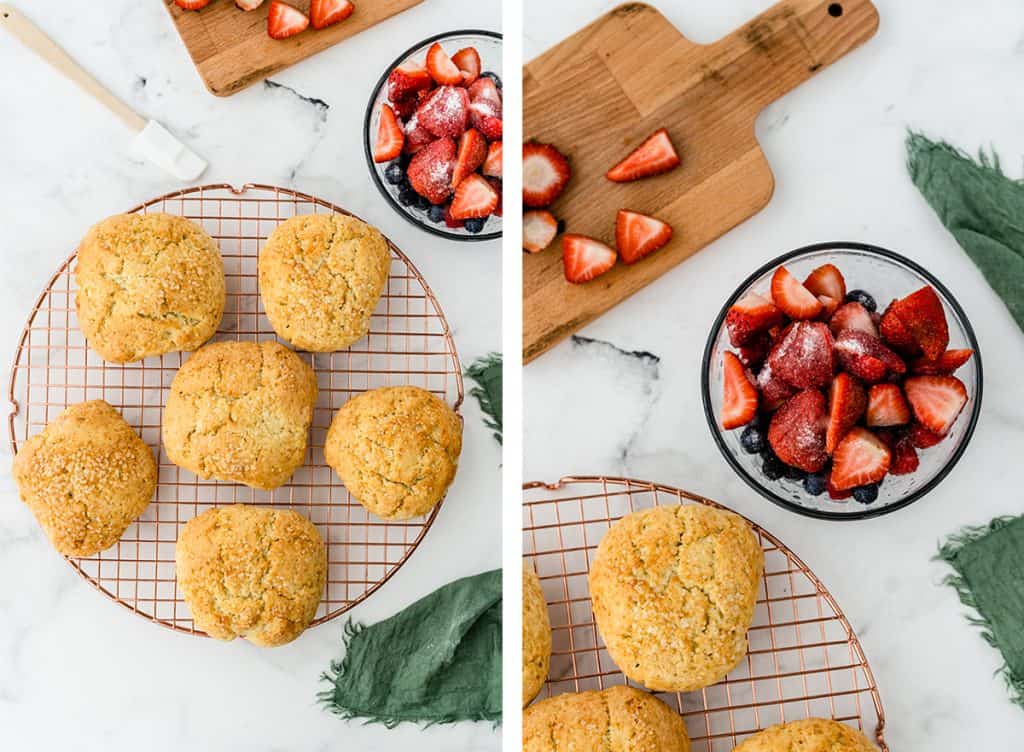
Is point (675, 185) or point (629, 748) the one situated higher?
point (675, 185)

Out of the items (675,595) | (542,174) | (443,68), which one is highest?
(443,68)

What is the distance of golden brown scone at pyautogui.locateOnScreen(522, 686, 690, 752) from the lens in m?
0.69

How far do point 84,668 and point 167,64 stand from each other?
550mm

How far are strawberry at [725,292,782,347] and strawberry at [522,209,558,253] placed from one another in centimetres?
16

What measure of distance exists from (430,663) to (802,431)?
361 millimetres

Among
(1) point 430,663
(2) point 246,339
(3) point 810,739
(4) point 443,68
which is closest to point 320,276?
(2) point 246,339

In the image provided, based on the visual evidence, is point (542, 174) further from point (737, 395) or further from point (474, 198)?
point (737, 395)

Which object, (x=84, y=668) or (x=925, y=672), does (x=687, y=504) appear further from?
(x=84, y=668)

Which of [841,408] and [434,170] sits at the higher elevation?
[434,170]

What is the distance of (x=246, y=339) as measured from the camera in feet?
2.88

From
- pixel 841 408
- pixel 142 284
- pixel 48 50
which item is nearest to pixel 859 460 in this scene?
pixel 841 408

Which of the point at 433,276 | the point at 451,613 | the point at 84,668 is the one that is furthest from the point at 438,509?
the point at 84,668

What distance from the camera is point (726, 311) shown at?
74cm

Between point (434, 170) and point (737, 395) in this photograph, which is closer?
point (737, 395)
